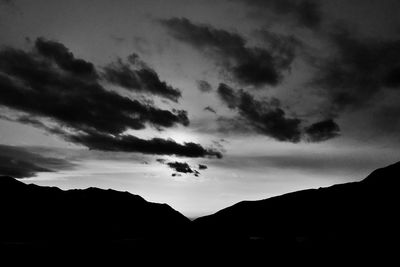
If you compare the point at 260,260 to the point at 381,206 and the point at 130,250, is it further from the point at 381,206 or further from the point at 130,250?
the point at 381,206

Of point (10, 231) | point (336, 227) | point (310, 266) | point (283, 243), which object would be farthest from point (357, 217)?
point (10, 231)

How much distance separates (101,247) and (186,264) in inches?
594

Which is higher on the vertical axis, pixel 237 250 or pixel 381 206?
pixel 381 206

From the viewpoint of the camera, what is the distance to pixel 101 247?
51.0 meters

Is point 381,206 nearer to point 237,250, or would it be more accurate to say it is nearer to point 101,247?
point 237,250

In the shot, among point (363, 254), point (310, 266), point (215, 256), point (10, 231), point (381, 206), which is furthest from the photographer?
point (10, 231)

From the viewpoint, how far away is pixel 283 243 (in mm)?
49625

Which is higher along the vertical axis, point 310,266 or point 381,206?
point 381,206

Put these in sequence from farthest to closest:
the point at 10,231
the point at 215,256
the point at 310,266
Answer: the point at 10,231 → the point at 215,256 → the point at 310,266

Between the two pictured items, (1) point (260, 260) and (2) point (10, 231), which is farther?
(2) point (10, 231)

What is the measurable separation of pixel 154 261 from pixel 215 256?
29.6 feet

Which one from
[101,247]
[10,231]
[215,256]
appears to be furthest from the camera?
[10,231]

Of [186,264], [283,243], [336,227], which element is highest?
[336,227]

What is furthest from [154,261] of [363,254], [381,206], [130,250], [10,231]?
[10,231]
